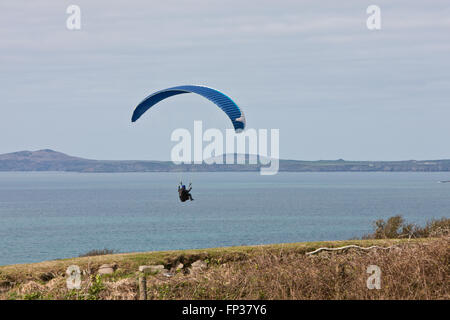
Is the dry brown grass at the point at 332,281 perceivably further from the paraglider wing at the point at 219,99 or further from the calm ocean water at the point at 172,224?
the calm ocean water at the point at 172,224

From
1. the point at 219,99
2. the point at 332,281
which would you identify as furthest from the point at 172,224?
the point at 332,281

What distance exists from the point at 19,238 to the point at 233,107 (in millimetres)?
73588

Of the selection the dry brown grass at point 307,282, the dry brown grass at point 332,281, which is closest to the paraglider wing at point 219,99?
the dry brown grass at point 307,282

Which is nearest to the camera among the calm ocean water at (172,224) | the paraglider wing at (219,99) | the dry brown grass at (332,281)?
the dry brown grass at (332,281)

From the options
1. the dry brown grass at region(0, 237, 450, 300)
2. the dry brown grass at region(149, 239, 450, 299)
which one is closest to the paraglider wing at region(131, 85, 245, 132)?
the dry brown grass at region(0, 237, 450, 300)

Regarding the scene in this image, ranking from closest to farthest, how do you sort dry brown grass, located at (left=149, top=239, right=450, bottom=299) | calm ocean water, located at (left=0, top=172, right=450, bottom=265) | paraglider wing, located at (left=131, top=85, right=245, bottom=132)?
1. dry brown grass, located at (left=149, top=239, right=450, bottom=299)
2. paraglider wing, located at (left=131, top=85, right=245, bottom=132)
3. calm ocean water, located at (left=0, top=172, right=450, bottom=265)

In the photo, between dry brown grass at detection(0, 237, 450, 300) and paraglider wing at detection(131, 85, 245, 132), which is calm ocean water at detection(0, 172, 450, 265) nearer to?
paraglider wing at detection(131, 85, 245, 132)

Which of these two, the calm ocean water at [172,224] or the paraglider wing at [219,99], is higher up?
the paraglider wing at [219,99]

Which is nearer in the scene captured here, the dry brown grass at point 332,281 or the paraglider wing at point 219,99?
the dry brown grass at point 332,281

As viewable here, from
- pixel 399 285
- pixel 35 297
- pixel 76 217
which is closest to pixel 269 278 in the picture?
pixel 399 285

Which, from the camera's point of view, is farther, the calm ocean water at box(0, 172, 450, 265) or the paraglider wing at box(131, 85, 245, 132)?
the calm ocean water at box(0, 172, 450, 265)

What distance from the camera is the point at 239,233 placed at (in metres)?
94.2

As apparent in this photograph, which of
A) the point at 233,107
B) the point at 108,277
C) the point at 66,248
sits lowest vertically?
the point at 66,248
